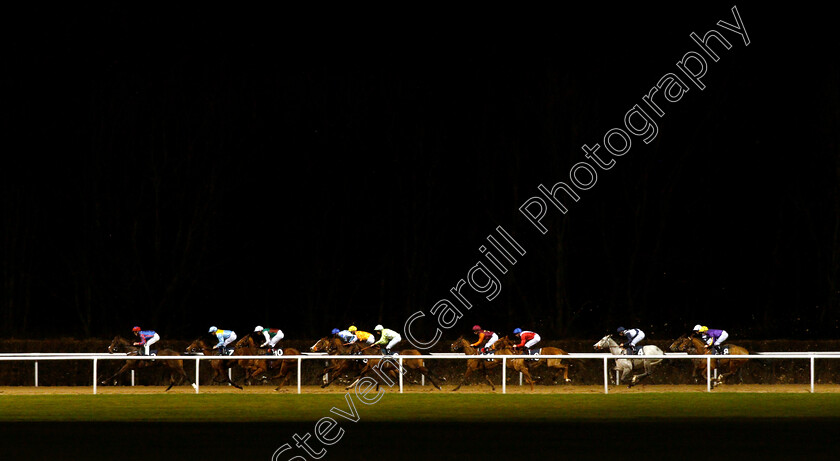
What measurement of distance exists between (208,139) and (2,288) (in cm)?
556

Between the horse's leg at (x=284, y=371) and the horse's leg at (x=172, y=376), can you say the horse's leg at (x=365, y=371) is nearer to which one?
the horse's leg at (x=284, y=371)

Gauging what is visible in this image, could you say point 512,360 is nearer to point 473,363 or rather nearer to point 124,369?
point 473,363

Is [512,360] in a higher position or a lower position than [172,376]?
higher

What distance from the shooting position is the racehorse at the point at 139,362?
15.9m

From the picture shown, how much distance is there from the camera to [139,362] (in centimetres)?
1636

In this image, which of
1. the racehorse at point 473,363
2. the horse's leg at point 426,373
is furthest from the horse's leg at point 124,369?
the racehorse at point 473,363

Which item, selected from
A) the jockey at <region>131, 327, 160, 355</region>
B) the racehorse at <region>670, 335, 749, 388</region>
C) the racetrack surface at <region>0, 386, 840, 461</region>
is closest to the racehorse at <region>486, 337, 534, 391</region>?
the racetrack surface at <region>0, 386, 840, 461</region>

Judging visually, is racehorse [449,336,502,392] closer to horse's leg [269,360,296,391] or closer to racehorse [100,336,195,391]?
horse's leg [269,360,296,391]

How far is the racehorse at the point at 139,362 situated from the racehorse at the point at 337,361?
172cm

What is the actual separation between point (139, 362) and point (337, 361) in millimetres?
2618

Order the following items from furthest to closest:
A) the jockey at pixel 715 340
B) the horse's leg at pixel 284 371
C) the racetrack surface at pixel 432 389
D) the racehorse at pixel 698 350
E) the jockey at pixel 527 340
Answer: the racehorse at pixel 698 350 < the jockey at pixel 715 340 < the jockey at pixel 527 340 < the horse's leg at pixel 284 371 < the racetrack surface at pixel 432 389

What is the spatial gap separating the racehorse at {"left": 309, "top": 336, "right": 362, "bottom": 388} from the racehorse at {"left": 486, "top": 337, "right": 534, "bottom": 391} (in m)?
1.83

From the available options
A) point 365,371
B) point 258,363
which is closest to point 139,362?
point 258,363

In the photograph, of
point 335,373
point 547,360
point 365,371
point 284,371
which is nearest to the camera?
point 365,371
